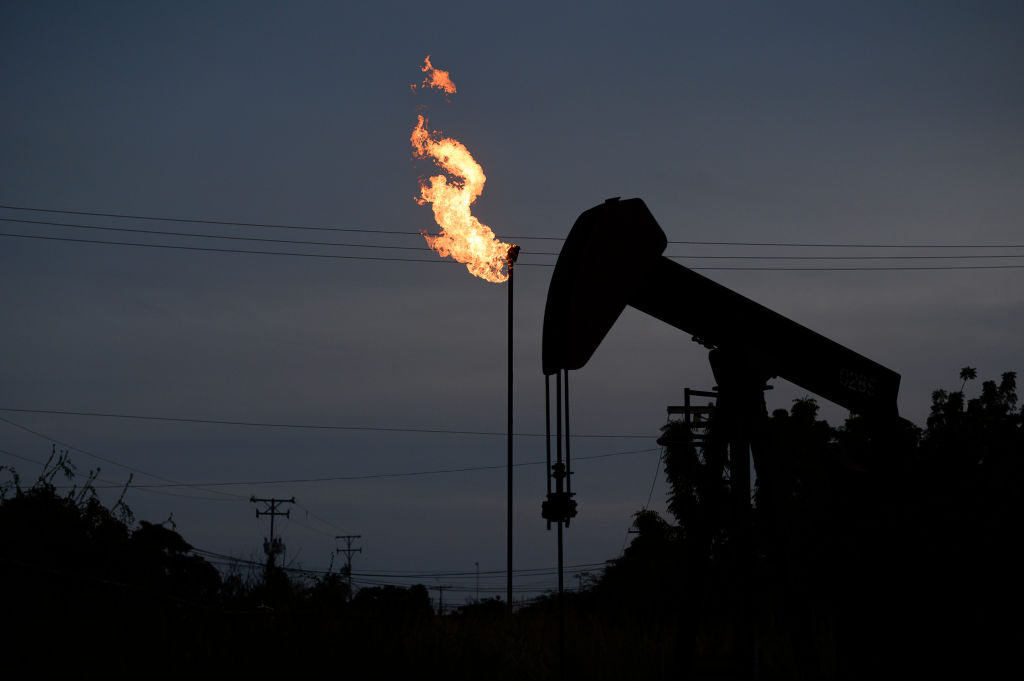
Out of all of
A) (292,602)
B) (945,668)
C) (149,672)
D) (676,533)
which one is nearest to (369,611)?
(292,602)

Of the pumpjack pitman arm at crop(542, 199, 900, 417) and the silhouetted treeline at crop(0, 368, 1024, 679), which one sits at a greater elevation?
the pumpjack pitman arm at crop(542, 199, 900, 417)

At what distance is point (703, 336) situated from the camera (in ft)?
29.2

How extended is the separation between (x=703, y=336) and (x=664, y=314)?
453 millimetres

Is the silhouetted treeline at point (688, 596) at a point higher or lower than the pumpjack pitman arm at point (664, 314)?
lower

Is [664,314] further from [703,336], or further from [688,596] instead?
[688,596]

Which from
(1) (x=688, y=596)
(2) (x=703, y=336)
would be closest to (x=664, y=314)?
(2) (x=703, y=336)

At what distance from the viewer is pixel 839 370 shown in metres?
9.44

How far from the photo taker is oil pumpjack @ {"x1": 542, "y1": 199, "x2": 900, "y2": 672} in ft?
25.2

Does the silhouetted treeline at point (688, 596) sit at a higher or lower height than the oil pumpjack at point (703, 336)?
lower

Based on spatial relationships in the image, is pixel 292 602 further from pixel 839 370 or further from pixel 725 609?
pixel 725 609

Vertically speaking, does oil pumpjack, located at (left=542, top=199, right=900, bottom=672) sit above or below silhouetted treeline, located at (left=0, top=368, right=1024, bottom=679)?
above

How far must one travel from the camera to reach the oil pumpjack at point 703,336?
768 centimetres

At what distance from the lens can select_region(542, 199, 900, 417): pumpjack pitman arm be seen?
7648 mm

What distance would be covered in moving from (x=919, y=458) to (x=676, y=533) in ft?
94.8
